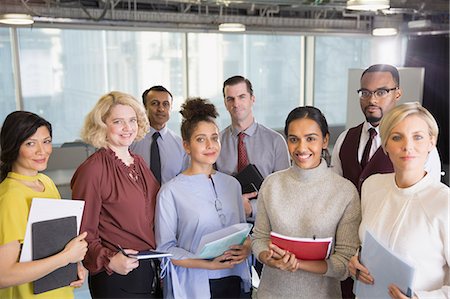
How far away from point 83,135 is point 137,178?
0.34m

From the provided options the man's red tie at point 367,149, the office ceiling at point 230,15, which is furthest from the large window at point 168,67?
the man's red tie at point 367,149

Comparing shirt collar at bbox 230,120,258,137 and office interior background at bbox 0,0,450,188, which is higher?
→ office interior background at bbox 0,0,450,188

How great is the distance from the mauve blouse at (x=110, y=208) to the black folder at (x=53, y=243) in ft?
0.50

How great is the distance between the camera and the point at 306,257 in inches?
70.6

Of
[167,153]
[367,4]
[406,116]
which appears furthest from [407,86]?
[406,116]

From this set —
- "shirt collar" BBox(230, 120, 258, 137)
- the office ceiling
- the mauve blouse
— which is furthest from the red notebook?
the office ceiling

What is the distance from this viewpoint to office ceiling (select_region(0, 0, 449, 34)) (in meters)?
5.91

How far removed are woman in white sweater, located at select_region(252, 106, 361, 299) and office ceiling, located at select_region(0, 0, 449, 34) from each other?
3.97m

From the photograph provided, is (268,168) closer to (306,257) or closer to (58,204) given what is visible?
(306,257)

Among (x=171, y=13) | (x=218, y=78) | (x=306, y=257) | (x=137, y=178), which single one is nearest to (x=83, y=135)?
(x=137, y=178)

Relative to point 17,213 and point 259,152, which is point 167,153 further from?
point 17,213

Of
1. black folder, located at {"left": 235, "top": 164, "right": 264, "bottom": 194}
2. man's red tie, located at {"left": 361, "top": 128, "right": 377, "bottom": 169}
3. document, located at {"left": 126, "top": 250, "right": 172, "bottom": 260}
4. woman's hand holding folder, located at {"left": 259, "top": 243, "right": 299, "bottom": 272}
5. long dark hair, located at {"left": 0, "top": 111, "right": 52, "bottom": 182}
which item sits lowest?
document, located at {"left": 126, "top": 250, "right": 172, "bottom": 260}

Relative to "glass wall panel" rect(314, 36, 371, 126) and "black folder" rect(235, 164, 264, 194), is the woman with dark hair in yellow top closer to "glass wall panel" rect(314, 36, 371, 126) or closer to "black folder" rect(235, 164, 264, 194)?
"black folder" rect(235, 164, 264, 194)

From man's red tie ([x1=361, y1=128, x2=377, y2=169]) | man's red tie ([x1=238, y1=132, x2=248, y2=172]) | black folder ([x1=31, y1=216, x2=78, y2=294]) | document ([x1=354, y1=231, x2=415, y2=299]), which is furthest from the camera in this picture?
man's red tie ([x1=238, y1=132, x2=248, y2=172])
